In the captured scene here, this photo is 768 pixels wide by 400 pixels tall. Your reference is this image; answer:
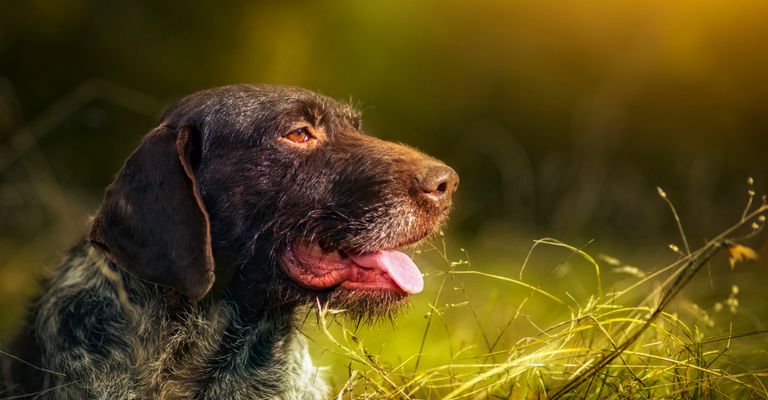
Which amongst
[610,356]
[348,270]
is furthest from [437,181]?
[610,356]

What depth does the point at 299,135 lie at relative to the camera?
3.83 meters

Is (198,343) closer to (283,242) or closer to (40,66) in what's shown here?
(283,242)

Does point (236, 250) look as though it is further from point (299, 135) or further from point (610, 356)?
point (610, 356)

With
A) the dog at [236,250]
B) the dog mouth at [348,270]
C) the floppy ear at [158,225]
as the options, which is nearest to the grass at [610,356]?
the dog mouth at [348,270]

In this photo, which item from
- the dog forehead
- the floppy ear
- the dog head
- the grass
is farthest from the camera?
the dog forehead

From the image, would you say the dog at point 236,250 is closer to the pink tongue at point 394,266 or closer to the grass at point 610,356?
the pink tongue at point 394,266

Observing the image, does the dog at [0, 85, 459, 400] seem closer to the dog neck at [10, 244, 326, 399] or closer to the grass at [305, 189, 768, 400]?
the dog neck at [10, 244, 326, 399]

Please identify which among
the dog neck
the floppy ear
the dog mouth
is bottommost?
the dog neck

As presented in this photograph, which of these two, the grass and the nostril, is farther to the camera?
the nostril

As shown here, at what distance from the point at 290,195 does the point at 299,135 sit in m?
0.28

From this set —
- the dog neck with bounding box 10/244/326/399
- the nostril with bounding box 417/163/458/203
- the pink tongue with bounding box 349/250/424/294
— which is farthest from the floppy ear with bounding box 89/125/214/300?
the nostril with bounding box 417/163/458/203

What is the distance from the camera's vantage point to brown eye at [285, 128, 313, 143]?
3.80m

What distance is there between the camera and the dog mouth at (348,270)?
362 centimetres

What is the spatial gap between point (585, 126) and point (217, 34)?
3961mm
